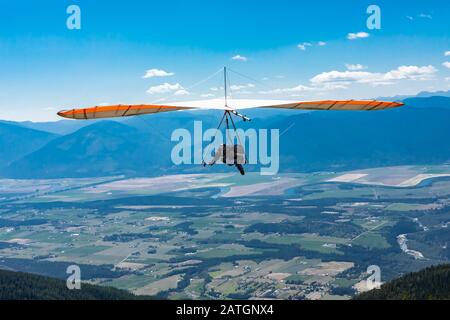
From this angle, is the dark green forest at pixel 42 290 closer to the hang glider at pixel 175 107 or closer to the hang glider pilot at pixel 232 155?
the hang glider pilot at pixel 232 155

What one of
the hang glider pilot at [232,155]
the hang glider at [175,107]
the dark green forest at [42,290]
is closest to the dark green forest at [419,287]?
the dark green forest at [42,290]

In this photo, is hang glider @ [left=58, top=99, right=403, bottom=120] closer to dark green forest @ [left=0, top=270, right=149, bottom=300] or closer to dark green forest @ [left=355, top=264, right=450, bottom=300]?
dark green forest @ [left=355, top=264, right=450, bottom=300]

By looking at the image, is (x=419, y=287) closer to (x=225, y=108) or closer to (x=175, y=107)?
(x=225, y=108)

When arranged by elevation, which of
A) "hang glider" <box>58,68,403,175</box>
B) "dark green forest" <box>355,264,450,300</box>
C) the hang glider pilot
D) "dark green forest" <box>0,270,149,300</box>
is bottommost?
"dark green forest" <box>0,270,149,300</box>

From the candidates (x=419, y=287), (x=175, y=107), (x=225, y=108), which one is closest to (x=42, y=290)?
(x=419, y=287)

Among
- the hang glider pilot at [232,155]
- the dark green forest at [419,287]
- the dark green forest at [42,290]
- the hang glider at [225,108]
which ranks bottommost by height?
the dark green forest at [42,290]

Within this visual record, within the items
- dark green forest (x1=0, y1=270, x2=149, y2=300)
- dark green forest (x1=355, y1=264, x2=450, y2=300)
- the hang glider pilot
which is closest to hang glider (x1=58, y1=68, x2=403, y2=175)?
the hang glider pilot

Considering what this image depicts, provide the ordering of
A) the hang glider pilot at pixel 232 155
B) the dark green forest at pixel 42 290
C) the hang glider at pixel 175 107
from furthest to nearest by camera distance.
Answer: the dark green forest at pixel 42 290, the hang glider pilot at pixel 232 155, the hang glider at pixel 175 107
